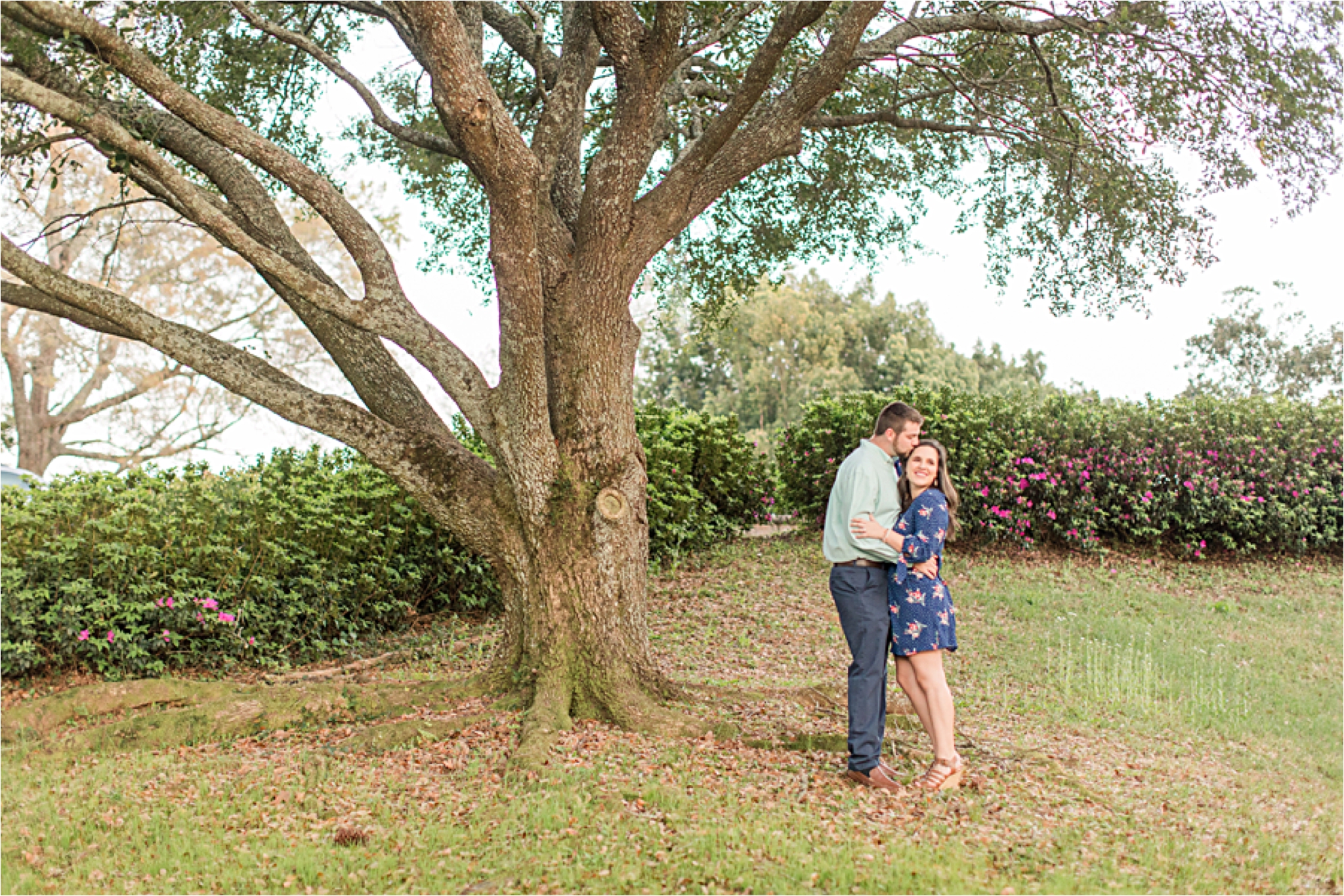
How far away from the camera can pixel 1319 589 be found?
11609 millimetres

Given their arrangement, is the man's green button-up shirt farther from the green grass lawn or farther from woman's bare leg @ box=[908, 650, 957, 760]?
the green grass lawn

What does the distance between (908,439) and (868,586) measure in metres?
0.77

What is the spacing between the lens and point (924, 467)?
520 cm

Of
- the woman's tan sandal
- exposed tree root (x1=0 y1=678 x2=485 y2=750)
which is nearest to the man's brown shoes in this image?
the woman's tan sandal

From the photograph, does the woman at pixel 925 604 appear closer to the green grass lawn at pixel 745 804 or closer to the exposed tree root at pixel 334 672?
the green grass lawn at pixel 745 804

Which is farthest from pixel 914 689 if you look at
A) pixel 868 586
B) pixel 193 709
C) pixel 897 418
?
pixel 193 709

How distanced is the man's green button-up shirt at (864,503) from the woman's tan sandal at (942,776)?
3.35 ft

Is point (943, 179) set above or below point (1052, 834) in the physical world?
above

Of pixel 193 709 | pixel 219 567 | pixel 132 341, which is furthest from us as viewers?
pixel 132 341

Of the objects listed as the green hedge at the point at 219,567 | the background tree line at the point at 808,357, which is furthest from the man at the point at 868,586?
the background tree line at the point at 808,357

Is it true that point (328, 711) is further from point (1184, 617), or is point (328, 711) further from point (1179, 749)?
point (1184, 617)

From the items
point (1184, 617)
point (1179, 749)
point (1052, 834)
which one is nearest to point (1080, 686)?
point (1179, 749)

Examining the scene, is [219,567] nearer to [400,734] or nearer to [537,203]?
[400,734]

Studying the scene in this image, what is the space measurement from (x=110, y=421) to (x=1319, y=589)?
66.8 ft
